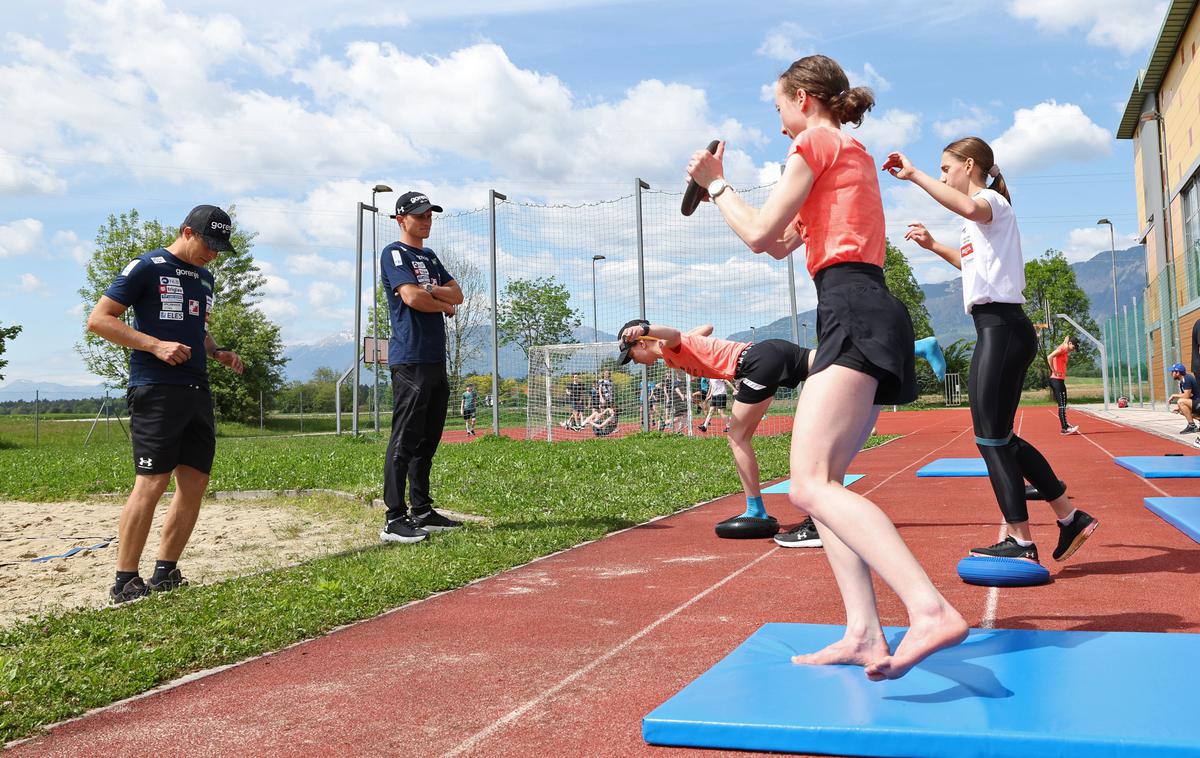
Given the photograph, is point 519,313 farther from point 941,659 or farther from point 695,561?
point 941,659

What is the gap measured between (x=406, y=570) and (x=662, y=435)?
1395 cm

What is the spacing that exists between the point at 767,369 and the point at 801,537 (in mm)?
973

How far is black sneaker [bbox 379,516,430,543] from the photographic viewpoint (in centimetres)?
588

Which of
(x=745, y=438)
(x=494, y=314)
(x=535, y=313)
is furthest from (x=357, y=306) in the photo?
(x=745, y=438)

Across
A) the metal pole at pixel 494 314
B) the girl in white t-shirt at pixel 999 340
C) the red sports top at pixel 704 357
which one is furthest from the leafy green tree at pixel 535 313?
Result: the girl in white t-shirt at pixel 999 340

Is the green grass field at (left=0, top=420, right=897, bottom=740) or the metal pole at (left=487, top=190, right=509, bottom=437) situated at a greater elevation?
the metal pole at (left=487, top=190, right=509, bottom=437)

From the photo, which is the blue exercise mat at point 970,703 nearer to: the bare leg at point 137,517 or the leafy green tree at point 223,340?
the bare leg at point 137,517

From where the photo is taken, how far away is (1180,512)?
17.7ft

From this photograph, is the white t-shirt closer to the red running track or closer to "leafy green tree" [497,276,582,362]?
the red running track

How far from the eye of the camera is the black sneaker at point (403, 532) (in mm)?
5875

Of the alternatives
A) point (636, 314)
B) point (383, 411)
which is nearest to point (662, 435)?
point (636, 314)

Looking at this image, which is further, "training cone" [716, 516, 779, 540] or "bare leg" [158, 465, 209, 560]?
"training cone" [716, 516, 779, 540]

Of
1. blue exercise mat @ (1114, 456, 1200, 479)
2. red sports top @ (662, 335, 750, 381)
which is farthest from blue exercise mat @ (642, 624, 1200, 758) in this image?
blue exercise mat @ (1114, 456, 1200, 479)

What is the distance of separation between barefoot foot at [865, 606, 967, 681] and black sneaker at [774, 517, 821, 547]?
9.09 feet
